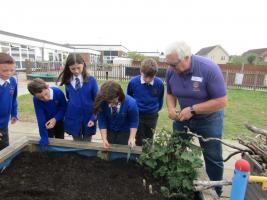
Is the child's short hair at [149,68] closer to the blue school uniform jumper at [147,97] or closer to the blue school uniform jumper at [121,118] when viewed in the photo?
the blue school uniform jumper at [147,97]

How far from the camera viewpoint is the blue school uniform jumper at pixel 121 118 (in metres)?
2.48

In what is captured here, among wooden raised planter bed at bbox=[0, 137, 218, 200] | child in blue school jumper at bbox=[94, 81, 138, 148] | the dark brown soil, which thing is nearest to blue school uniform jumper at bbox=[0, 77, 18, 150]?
wooden raised planter bed at bbox=[0, 137, 218, 200]

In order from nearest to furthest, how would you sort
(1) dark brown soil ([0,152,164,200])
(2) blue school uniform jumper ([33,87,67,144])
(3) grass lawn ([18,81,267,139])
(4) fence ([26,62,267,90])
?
(1) dark brown soil ([0,152,164,200])
(2) blue school uniform jumper ([33,87,67,144])
(3) grass lawn ([18,81,267,139])
(4) fence ([26,62,267,90])

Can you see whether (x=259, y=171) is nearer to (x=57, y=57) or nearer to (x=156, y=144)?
(x=156, y=144)

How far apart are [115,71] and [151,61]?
15593mm

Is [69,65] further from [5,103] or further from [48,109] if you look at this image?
[5,103]

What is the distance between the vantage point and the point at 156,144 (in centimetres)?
222

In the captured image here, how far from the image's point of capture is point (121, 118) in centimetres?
259

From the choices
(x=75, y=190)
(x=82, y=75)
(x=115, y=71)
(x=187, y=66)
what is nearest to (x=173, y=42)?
(x=187, y=66)

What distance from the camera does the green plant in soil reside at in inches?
75.9

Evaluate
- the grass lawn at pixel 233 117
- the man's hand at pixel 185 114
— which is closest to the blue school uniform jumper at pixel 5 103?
the man's hand at pixel 185 114

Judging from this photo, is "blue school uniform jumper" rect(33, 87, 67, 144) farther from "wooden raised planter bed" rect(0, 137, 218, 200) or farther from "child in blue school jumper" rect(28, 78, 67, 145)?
"wooden raised planter bed" rect(0, 137, 218, 200)

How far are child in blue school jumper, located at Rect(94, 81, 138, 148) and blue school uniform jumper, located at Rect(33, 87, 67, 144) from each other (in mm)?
553

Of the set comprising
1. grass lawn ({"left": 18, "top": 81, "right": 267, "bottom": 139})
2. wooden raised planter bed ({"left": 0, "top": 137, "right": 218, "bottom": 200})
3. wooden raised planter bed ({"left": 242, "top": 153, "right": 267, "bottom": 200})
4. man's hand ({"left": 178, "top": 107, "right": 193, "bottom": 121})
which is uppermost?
man's hand ({"left": 178, "top": 107, "right": 193, "bottom": 121})
